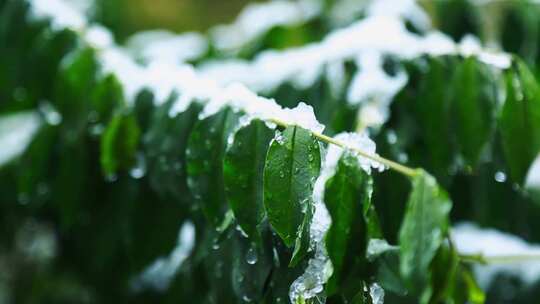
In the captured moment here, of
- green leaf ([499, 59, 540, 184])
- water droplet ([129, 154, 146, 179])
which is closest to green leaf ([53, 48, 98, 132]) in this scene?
water droplet ([129, 154, 146, 179])

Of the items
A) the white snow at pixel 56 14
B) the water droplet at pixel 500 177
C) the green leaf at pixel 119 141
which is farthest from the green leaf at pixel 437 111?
the white snow at pixel 56 14

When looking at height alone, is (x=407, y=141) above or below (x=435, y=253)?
below

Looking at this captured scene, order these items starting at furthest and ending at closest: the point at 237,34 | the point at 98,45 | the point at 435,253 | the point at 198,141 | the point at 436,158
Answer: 1. the point at 237,34
2. the point at 98,45
3. the point at 436,158
4. the point at 198,141
5. the point at 435,253

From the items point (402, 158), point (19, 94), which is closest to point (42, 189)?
point (19, 94)

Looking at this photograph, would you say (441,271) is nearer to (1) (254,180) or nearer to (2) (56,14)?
(1) (254,180)

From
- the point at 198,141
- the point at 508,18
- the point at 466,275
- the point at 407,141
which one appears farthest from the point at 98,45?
the point at 508,18

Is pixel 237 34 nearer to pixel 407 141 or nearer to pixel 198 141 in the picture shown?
pixel 407 141
